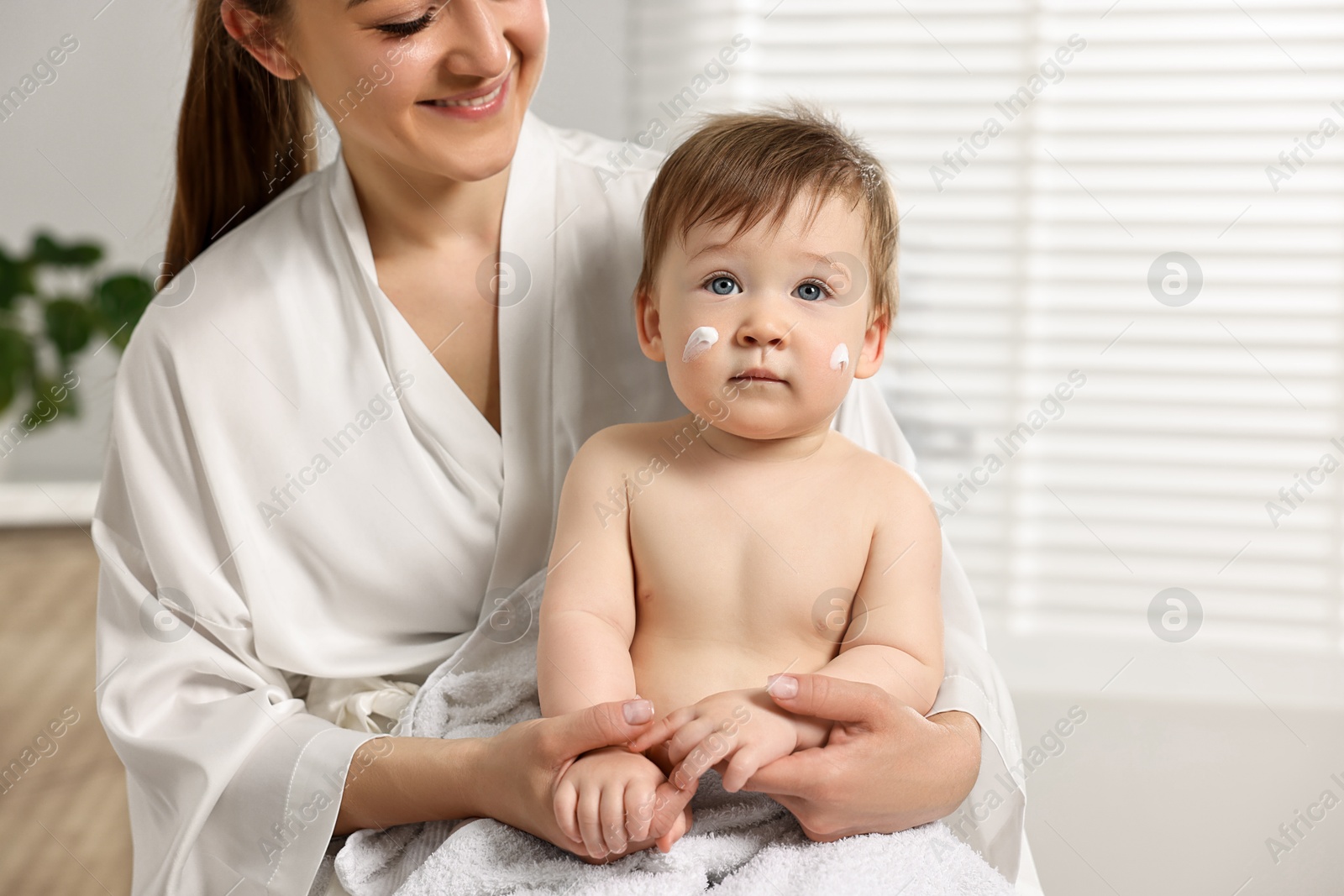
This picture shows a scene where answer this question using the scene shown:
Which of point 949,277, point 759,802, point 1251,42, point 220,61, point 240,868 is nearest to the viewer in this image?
point 759,802

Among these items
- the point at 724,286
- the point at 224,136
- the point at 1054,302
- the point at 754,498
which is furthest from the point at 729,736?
the point at 1054,302

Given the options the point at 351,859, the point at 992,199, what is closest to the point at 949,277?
the point at 992,199

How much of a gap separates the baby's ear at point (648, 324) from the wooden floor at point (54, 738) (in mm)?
1364

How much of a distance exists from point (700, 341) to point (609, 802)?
377 millimetres

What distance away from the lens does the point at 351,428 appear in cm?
112

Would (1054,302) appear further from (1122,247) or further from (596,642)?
(596,642)

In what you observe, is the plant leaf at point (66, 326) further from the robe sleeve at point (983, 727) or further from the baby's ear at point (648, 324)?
the robe sleeve at point (983, 727)

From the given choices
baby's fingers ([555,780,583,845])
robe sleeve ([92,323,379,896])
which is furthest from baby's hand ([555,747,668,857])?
robe sleeve ([92,323,379,896])

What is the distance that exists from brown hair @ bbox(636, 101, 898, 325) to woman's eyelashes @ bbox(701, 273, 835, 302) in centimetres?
4

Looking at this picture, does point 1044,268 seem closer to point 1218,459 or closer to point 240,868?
point 1218,459

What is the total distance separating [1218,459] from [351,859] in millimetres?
1519

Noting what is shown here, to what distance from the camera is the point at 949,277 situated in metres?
1.85

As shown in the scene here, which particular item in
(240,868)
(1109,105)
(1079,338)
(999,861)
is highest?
(1109,105)

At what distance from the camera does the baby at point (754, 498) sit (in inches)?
35.0
